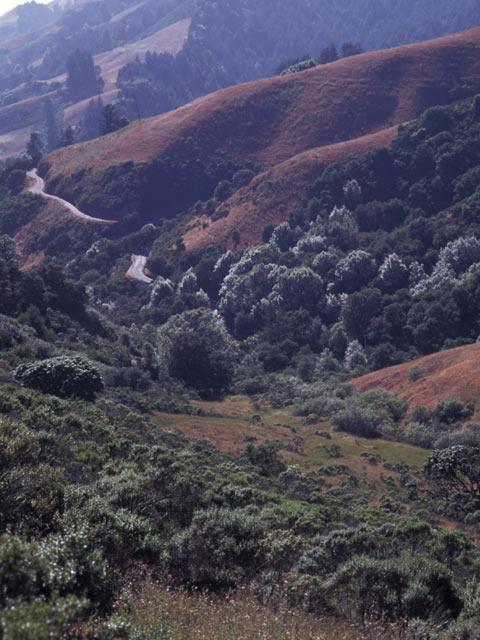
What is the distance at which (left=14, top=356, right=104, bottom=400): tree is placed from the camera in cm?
3712

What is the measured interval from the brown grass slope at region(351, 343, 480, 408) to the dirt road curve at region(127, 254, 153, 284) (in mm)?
42952

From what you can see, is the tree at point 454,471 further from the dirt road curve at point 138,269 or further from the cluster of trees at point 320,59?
the cluster of trees at point 320,59

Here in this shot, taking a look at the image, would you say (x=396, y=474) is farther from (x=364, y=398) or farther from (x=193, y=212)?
(x=193, y=212)

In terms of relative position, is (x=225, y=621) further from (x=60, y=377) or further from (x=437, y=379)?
(x=437, y=379)

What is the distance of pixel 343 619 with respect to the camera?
12727mm

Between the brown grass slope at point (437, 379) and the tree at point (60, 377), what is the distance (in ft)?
78.9

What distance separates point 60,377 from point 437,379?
2828 centimetres

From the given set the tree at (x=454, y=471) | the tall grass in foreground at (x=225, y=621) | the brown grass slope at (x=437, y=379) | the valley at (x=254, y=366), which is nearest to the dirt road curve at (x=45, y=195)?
the valley at (x=254, y=366)

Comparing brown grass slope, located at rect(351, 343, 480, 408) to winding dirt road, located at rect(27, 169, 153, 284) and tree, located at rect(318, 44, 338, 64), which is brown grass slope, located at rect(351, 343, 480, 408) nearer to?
winding dirt road, located at rect(27, 169, 153, 284)

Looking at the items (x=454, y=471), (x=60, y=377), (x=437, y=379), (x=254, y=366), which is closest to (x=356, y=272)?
(x=254, y=366)

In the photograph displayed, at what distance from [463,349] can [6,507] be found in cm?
4477

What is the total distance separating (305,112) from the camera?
111438 mm

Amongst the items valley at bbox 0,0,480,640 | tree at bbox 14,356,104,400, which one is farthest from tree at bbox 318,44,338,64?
tree at bbox 14,356,104,400

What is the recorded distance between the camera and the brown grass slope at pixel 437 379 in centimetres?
4412
